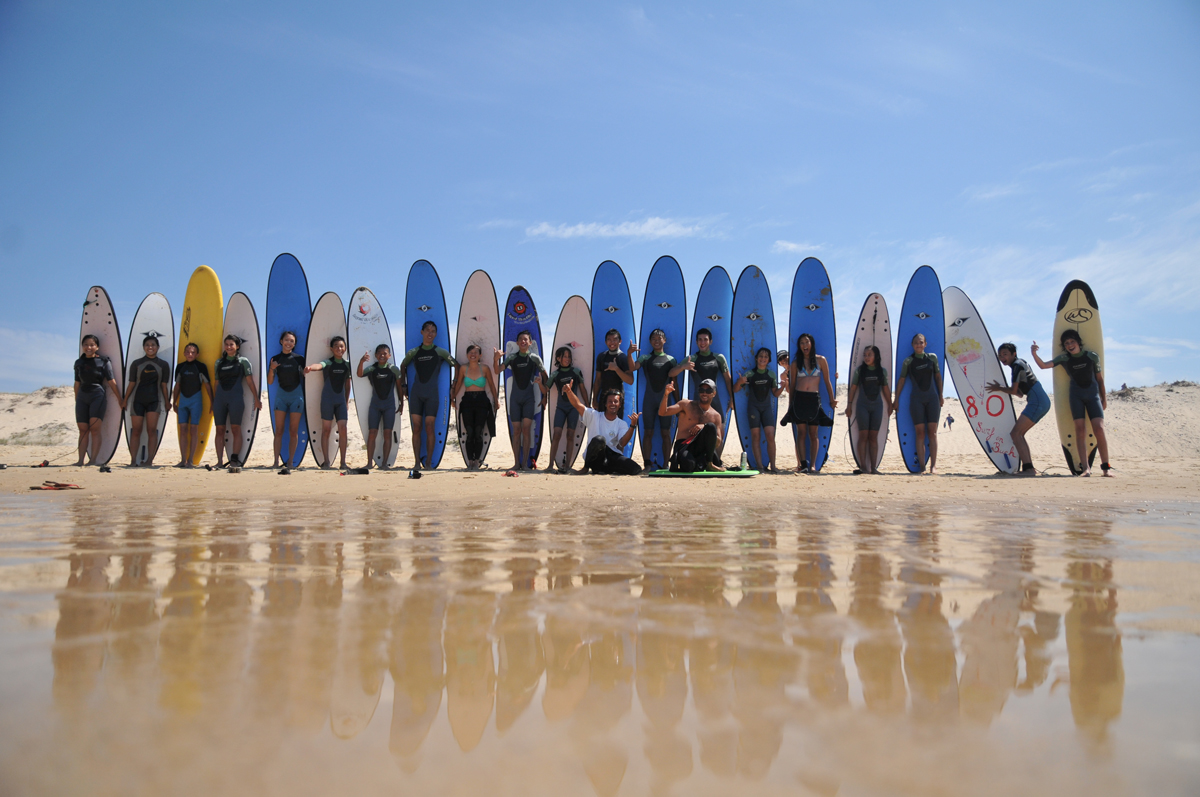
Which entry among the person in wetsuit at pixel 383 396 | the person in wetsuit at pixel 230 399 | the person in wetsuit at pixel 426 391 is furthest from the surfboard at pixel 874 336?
the person in wetsuit at pixel 230 399

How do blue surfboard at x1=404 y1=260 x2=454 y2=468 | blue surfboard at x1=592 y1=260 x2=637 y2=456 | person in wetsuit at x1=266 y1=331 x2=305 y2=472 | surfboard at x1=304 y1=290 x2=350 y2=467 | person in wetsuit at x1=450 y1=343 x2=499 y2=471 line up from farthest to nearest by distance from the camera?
blue surfboard at x1=592 y1=260 x2=637 y2=456
blue surfboard at x1=404 y1=260 x2=454 y2=468
surfboard at x1=304 y1=290 x2=350 y2=467
person in wetsuit at x1=266 y1=331 x2=305 y2=472
person in wetsuit at x1=450 y1=343 x2=499 y2=471

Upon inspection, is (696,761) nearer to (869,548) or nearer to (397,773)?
(397,773)

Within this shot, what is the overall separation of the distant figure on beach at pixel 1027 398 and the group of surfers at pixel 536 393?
0.5 inches

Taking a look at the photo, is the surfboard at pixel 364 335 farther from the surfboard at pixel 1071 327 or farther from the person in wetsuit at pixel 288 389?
the surfboard at pixel 1071 327

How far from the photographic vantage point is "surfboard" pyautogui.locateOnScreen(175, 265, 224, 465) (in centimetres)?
847

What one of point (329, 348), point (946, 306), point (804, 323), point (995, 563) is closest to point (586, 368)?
point (804, 323)

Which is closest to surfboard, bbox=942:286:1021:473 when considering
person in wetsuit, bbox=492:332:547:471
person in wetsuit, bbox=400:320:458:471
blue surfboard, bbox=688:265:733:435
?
blue surfboard, bbox=688:265:733:435

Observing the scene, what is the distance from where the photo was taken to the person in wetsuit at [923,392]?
791cm

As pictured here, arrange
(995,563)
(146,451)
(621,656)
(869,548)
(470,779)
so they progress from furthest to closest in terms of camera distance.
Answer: (146,451) → (869,548) → (995,563) → (621,656) → (470,779)

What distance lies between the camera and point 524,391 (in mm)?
7836

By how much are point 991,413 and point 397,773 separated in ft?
29.5

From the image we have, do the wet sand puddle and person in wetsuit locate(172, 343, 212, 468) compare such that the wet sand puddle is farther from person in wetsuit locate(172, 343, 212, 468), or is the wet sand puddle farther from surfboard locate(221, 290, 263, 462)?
surfboard locate(221, 290, 263, 462)

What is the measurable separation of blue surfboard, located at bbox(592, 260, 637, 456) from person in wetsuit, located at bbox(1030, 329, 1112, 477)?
4989 millimetres

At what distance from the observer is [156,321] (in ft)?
28.1
